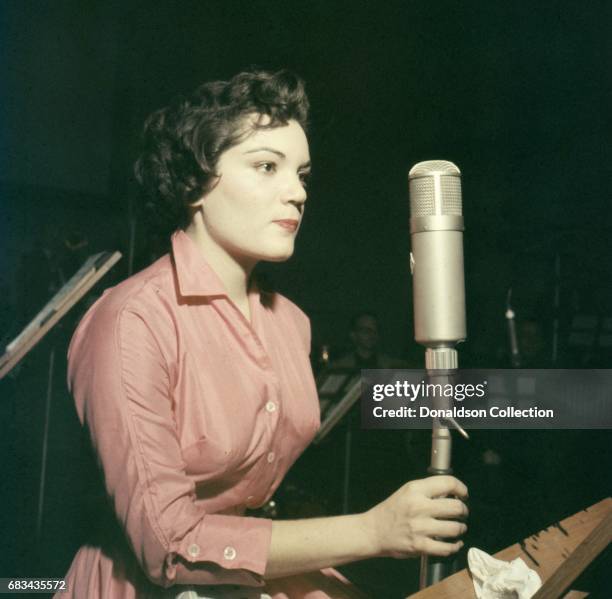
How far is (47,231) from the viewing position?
311 cm

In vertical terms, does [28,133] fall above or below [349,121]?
below

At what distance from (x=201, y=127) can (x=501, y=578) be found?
0.88 metres

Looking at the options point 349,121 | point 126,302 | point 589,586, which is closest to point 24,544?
point 126,302

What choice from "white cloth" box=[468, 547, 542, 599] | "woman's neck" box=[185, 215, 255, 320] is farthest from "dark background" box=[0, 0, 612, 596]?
"white cloth" box=[468, 547, 542, 599]

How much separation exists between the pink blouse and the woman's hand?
203 millimetres

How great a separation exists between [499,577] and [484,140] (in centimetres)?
266

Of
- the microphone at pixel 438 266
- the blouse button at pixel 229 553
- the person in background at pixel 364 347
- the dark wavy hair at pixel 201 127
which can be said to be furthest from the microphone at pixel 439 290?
the person in background at pixel 364 347

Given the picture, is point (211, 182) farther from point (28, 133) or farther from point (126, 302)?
point (28, 133)
